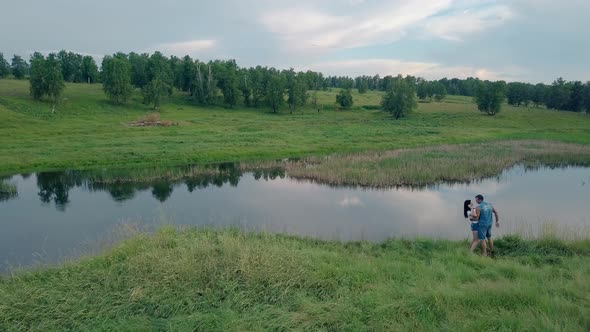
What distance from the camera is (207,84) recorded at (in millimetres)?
82062

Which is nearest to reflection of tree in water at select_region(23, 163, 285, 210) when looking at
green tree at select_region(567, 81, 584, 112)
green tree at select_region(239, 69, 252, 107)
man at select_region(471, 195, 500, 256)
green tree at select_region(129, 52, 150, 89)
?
man at select_region(471, 195, 500, 256)

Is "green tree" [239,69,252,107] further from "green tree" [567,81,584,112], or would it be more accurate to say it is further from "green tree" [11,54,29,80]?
"green tree" [567,81,584,112]

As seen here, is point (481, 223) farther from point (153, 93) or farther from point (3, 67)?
point (3, 67)

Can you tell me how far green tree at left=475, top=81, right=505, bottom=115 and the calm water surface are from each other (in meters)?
48.7

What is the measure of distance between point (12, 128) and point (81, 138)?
10.8 metres

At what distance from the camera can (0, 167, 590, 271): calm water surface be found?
1792cm

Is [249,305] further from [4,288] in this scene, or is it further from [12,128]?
[12,128]

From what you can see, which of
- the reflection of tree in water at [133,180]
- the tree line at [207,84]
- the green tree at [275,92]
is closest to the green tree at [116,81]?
the tree line at [207,84]

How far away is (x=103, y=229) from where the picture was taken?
62.2 ft

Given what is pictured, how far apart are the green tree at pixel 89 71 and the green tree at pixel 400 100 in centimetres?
6941

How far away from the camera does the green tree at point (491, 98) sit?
3017 inches

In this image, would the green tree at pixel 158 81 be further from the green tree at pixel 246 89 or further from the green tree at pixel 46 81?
the green tree at pixel 246 89

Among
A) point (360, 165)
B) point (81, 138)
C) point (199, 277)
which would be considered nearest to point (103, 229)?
point (199, 277)

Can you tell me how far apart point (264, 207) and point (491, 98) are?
68207 mm
